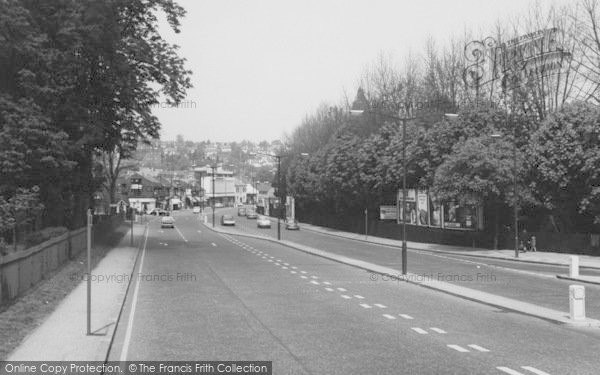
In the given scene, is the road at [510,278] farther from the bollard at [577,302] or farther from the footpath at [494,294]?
the bollard at [577,302]

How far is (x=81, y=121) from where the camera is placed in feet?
125

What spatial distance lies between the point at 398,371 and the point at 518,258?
31.6 metres

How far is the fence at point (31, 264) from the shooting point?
15.8 metres

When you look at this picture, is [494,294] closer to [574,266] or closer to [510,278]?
[510,278]

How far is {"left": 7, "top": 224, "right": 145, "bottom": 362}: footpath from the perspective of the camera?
11.4m

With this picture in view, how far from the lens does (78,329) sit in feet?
45.8

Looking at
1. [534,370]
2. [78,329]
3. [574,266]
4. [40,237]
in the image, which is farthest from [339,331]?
[40,237]

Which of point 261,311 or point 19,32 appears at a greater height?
point 19,32

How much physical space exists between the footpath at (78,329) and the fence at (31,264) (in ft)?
3.69

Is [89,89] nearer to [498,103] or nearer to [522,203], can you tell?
[522,203]

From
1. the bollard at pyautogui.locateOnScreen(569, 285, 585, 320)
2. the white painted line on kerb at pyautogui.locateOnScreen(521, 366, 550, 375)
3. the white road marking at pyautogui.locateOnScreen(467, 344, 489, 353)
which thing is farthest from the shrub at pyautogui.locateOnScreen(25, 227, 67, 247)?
the white painted line on kerb at pyautogui.locateOnScreen(521, 366, 550, 375)

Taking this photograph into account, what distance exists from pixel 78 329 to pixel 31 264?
20.3ft

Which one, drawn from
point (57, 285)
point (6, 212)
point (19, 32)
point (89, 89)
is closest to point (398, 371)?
point (57, 285)

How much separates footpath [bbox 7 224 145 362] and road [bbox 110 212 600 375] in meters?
0.39
